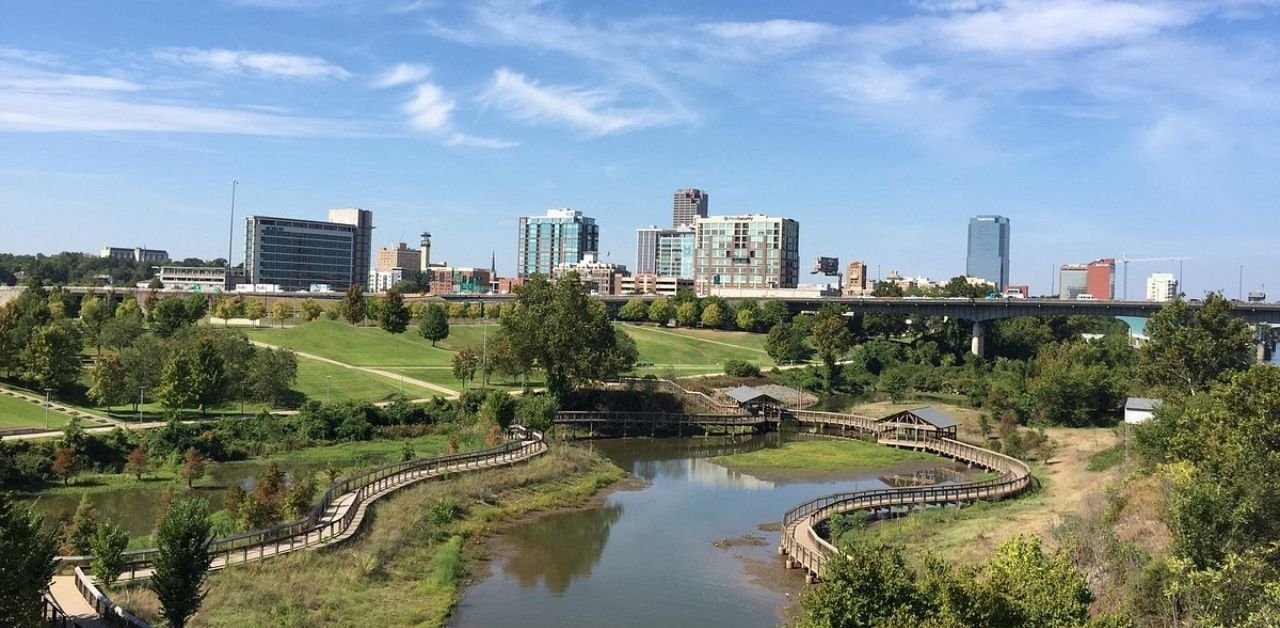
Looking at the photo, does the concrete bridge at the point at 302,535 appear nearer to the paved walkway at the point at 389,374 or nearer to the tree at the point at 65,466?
the tree at the point at 65,466

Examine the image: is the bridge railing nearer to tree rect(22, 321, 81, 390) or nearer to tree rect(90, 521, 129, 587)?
tree rect(90, 521, 129, 587)

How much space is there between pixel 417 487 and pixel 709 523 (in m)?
14.1

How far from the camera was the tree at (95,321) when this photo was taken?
3290 inches

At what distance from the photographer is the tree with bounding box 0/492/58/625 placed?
19.9 m

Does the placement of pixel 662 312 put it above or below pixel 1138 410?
above

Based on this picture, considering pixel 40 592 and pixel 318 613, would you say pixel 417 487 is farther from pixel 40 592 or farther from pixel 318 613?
pixel 40 592

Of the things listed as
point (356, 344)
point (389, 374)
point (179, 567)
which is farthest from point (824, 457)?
point (356, 344)

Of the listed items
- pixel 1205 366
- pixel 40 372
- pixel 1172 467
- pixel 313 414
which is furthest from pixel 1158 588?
pixel 40 372

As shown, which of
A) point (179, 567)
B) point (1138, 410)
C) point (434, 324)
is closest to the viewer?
point (179, 567)

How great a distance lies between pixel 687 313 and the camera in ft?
475

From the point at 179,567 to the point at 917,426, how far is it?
5774 centimetres

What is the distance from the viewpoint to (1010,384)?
90.4 metres

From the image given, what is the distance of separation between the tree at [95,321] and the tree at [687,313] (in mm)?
76399

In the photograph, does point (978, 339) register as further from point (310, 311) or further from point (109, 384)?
point (109, 384)
